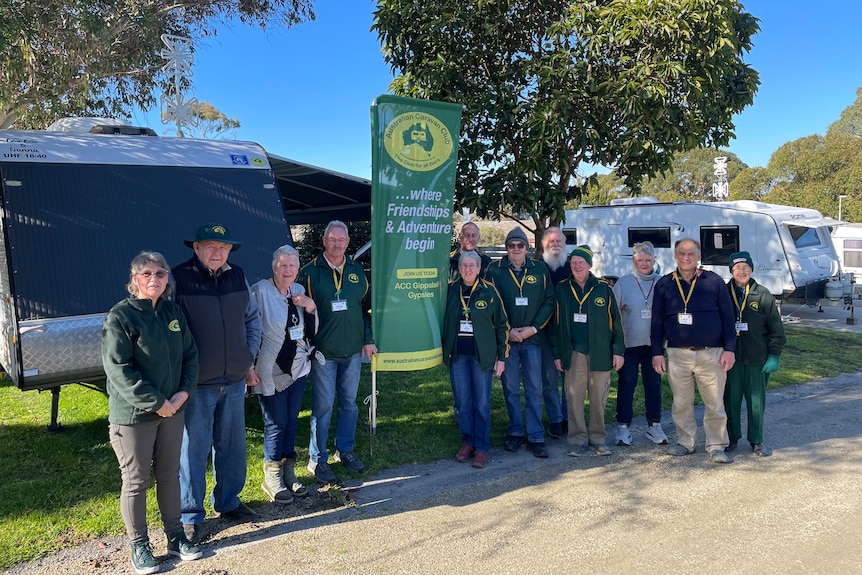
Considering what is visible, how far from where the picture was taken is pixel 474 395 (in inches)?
187

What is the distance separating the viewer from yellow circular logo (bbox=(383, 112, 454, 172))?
4.54 metres

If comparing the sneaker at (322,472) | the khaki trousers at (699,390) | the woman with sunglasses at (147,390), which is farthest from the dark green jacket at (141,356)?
the khaki trousers at (699,390)

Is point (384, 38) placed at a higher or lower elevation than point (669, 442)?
higher

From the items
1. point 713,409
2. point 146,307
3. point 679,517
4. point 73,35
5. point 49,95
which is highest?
point 73,35

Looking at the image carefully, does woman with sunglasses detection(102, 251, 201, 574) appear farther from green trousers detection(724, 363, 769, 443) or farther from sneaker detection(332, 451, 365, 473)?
green trousers detection(724, 363, 769, 443)

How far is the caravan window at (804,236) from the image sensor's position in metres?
13.0

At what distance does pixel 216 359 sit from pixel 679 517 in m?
3.15

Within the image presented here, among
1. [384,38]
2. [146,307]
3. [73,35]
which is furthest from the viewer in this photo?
[73,35]

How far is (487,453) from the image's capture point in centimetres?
484

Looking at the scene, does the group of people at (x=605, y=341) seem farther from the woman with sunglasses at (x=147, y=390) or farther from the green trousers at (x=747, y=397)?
the woman with sunglasses at (x=147, y=390)

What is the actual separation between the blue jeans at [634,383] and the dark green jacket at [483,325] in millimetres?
1244

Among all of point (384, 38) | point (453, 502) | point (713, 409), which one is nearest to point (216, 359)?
point (453, 502)

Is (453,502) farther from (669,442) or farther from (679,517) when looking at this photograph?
(669,442)

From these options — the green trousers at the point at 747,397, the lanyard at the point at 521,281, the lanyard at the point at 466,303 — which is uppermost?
the lanyard at the point at 521,281
